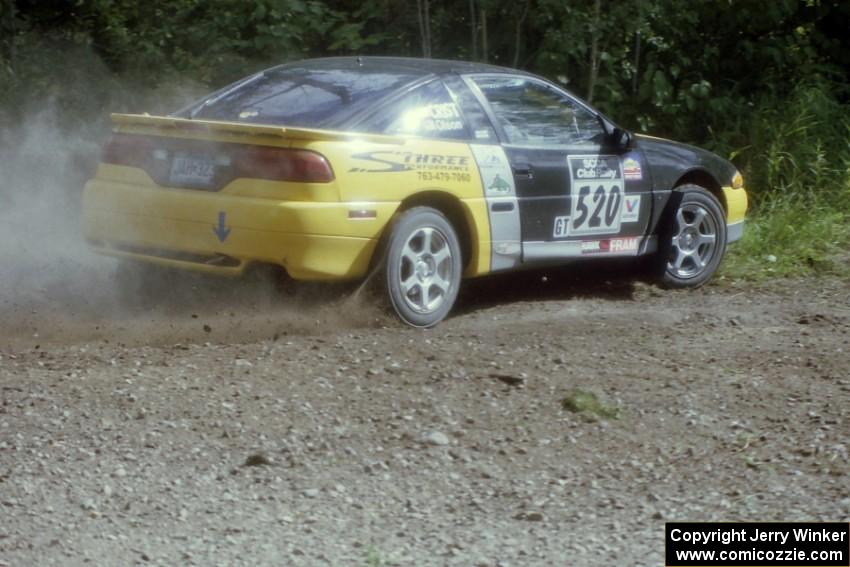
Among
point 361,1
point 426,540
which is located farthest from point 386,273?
point 361,1

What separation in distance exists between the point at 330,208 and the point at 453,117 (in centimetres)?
117

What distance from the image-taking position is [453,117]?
7.57m

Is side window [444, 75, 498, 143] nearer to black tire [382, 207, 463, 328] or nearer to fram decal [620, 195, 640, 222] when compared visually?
black tire [382, 207, 463, 328]

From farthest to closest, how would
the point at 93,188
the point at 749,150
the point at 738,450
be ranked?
the point at 749,150
the point at 93,188
the point at 738,450

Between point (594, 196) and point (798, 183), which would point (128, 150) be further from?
point (798, 183)

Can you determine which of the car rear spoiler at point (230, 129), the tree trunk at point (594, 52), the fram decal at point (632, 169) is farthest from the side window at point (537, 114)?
the tree trunk at point (594, 52)

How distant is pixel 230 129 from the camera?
686 cm

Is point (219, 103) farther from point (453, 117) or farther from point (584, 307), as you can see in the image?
point (584, 307)

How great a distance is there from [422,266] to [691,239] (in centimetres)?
248

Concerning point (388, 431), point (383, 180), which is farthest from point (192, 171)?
point (388, 431)

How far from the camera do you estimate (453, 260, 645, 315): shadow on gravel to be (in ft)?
28.7

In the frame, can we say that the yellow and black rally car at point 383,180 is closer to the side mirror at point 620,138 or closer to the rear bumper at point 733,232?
the side mirror at point 620,138

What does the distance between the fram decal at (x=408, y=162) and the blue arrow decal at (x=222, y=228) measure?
0.67m

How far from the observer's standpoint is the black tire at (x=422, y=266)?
7.07 meters
